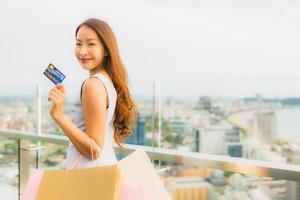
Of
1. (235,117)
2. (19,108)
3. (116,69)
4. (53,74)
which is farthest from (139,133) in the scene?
(53,74)

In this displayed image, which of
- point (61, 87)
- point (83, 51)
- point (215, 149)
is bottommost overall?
point (215, 149)

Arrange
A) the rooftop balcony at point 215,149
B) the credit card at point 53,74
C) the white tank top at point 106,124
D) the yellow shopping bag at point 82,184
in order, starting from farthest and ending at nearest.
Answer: the rooftop balcony at point 215,149
the white tank top at point 106,124
the credit card at point 53,74
the yellow shopping bag at point 82,184

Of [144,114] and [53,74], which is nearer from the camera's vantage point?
[53,74]

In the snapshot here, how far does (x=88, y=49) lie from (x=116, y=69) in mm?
112

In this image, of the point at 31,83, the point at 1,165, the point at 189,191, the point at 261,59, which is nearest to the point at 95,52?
the point at 189,191

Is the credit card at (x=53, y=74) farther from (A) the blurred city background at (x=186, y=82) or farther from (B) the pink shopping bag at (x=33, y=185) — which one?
(B) the pink shopping bag at (x=33, y=185)

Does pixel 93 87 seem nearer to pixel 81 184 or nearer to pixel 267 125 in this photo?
pixel 81 184

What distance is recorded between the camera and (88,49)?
115cm

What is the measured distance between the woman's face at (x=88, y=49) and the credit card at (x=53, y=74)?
0.28 metres

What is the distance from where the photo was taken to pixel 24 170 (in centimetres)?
289

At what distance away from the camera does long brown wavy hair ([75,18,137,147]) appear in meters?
1.18

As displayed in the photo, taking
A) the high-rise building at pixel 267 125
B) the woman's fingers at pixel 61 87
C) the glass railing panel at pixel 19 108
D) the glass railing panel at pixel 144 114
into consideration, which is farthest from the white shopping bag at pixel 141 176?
the glass railing panel at pixel 19 108

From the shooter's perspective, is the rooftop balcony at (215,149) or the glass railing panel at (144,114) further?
the glass railing panel at (144,114)

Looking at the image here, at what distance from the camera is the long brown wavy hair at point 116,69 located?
3.86 ft
